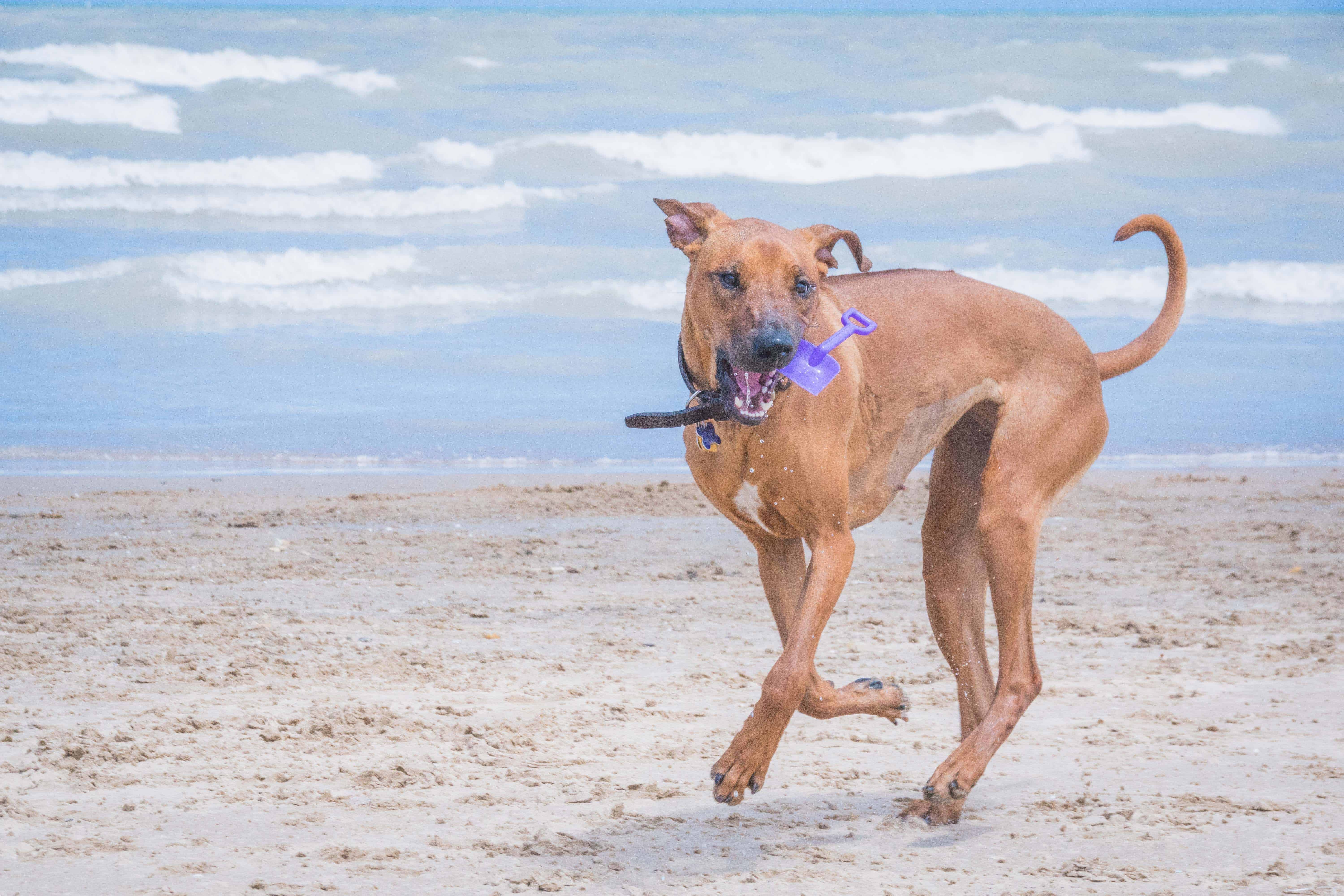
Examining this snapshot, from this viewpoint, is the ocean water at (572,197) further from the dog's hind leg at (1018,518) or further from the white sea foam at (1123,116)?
the dog's hind leg at (1018,518)

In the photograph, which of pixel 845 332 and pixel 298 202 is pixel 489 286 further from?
pixel 845 332

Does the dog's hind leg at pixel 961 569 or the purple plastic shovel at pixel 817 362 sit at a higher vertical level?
the purple plastic shovel at pixel 817 362

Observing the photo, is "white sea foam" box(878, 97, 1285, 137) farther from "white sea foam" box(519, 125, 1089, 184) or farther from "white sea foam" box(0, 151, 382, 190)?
"white sea foam" box(0, 151, 382, 190)

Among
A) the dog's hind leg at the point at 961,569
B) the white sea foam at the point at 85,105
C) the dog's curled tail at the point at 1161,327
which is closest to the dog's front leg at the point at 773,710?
the dog's hind leg at the point at 961,569

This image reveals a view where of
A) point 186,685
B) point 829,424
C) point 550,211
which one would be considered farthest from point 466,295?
point 829,424

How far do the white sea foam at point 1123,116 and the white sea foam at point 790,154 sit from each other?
0.84 metres

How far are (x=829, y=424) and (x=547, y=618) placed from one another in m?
2.88

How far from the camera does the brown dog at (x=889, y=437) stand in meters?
3.44

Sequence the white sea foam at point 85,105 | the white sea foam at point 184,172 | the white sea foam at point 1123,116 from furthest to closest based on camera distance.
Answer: the white sea foam at point 1123,116
the white sea foam at point 85,105
the white sea foam at point 184,172

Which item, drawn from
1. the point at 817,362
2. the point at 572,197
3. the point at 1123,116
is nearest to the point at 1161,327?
the point at 817,362

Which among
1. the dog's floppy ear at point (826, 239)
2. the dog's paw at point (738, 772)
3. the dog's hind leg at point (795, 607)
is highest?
the dog's floppy ear at point (826, 239)

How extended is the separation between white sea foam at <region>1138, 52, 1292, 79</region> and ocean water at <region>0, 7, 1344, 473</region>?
0.21 ft

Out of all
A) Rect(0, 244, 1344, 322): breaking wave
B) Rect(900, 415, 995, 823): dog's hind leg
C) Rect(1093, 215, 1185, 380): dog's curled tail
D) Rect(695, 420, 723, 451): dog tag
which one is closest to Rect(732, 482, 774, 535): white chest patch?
Rect(695, 420, 723, 451): dog tag

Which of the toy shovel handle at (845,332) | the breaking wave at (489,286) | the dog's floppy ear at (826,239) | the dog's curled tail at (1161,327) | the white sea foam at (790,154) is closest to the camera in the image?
the toy shovel handle at (845,332)
